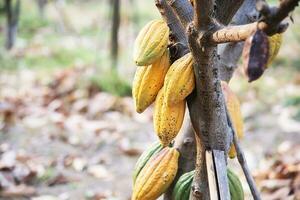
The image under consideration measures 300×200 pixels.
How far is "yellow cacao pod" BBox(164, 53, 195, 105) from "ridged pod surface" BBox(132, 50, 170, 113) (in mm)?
62

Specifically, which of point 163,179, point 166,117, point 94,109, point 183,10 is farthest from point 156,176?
point 94,109

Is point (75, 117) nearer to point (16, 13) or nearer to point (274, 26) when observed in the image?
point (16, 13)

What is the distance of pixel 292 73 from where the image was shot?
451cm

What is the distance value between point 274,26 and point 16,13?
4.69 meters

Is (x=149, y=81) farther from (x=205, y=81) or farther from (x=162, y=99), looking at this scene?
(x=205, y=81)

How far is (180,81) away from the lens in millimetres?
1009

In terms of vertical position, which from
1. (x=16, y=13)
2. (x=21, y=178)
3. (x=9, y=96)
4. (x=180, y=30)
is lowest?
(x=21, y=178)

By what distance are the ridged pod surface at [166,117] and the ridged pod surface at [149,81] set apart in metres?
0.02

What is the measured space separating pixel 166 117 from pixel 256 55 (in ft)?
1.32

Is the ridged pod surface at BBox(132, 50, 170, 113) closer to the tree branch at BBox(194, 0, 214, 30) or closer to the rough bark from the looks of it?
the rough bark

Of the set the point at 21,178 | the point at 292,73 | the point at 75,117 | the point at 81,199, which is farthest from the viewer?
the point at 292,73

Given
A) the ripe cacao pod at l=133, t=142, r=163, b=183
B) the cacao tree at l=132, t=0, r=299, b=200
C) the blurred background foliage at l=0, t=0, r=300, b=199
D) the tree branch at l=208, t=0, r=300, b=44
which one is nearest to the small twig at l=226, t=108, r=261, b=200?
the cacao tree at l=132, t=0, r=299, b=200

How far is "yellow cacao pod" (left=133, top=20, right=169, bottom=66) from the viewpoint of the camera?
1050 mm

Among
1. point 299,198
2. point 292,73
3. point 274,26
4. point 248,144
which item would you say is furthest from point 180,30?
point 292,73
